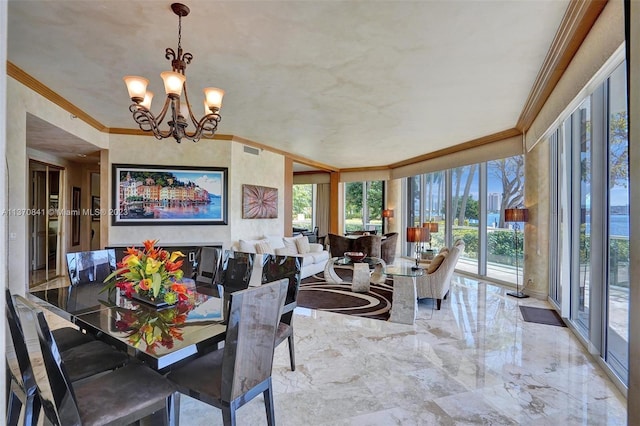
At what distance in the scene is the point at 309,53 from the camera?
2846 mm

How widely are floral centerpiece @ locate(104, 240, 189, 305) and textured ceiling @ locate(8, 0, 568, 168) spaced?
1691 millimetres

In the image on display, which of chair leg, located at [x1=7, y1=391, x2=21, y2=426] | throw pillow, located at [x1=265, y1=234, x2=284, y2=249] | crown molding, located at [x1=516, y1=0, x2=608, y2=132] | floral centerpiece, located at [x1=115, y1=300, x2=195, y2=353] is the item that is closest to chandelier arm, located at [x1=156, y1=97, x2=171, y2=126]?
floral centerpiece, located at [x1=115, y1=300, x2=195, y2=353]

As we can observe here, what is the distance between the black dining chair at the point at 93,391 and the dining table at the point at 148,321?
6.0 inches

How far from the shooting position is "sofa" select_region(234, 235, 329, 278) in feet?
18.8

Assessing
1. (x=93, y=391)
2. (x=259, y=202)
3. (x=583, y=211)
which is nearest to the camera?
(x=93, y=391)

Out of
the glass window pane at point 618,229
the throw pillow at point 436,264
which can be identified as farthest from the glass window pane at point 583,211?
the throw pillow at point 436,264

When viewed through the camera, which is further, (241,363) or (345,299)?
(345,299)

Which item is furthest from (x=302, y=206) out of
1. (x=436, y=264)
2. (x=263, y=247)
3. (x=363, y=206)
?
(x=436, y=264)

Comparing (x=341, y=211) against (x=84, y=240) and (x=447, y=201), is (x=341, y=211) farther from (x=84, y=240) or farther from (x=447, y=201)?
(x=84, y=240)

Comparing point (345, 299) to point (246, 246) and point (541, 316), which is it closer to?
point (246, 246)

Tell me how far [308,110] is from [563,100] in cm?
281

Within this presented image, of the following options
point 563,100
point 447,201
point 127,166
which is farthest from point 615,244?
point 127,166

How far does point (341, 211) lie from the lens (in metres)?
10.2

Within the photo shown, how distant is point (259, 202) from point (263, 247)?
109cm
